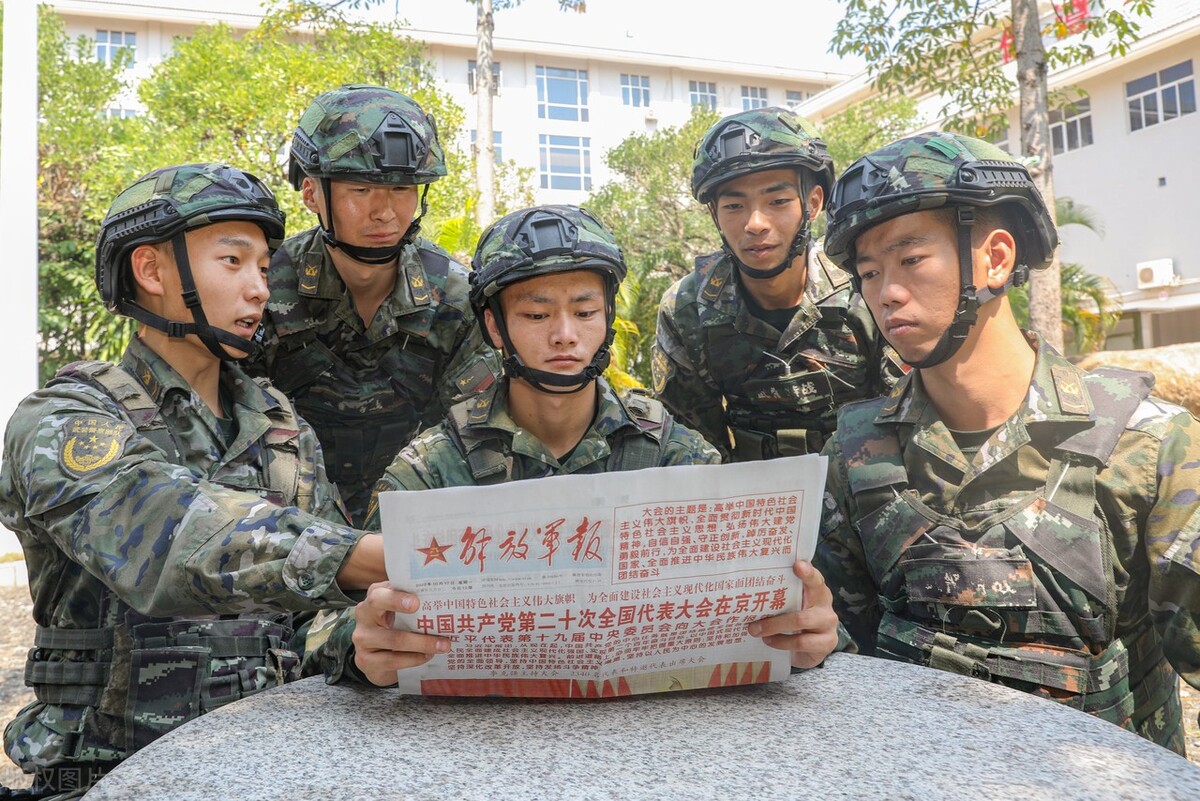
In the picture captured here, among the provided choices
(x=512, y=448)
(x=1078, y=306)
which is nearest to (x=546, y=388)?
(x=512, y=448)

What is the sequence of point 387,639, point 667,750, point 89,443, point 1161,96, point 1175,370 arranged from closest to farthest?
point 667,750
point 387,639
point 89,443
point 1175,370
point 1161,96

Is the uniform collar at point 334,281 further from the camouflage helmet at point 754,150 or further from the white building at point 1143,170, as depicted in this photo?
the white building at point 1143,170

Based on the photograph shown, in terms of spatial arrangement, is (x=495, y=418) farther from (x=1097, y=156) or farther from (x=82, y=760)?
(x=1097, y=156)

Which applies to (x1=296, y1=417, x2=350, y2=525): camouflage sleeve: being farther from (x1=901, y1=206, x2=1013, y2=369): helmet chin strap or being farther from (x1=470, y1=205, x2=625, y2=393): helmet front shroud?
(x1=901, y1=206, x2=1013, y2=369): helmet chin strap

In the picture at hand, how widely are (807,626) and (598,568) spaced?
47 cm

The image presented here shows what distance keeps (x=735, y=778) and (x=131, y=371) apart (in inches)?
80.6

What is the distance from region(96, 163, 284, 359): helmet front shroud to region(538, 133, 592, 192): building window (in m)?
35.7

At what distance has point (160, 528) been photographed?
7.02 feet

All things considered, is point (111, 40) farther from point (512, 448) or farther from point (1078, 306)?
point (512, 448)

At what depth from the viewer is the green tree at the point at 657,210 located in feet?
69.9

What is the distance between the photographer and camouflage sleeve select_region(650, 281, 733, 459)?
4465mm

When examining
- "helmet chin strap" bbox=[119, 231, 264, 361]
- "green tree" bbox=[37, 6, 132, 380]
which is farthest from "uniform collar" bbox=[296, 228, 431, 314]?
"green tree" bbox=[37, 6, 132, 380]

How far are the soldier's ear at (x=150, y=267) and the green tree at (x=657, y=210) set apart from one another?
1652 centimetres

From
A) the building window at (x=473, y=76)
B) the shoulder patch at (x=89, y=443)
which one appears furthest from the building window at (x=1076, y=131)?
the shoulder patch at (x=89, y=443)
